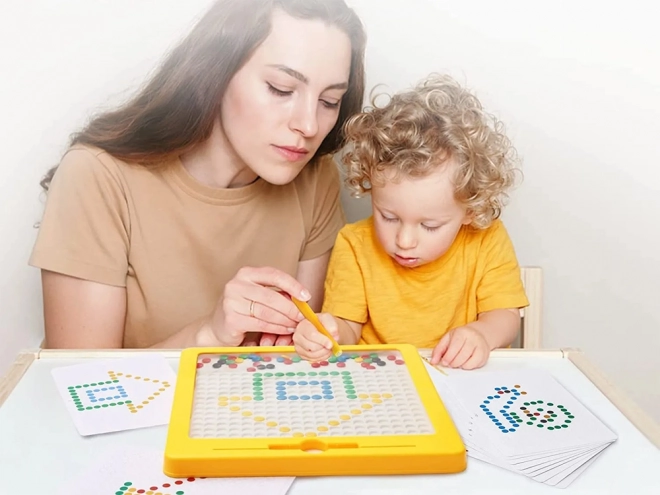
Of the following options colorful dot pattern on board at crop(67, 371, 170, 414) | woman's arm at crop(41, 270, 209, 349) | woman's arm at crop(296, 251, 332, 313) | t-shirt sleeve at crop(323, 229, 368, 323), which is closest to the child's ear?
t-shirt sleeve at crop(323, 229, 368, 323)

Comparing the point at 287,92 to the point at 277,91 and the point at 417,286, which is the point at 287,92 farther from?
the point at 417,286

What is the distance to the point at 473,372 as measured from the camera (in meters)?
0.79

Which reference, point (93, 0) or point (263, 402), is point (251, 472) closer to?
point (263, 402)

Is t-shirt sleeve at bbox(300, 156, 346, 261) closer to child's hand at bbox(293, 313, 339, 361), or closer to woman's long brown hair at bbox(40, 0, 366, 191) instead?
woman's long brown hair at bbox(40, 0, 366, 191)

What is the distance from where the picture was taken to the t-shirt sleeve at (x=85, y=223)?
968 mm

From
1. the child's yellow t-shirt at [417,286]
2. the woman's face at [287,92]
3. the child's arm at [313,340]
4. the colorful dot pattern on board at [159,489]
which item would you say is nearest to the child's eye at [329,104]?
the woman's face at [287,92]

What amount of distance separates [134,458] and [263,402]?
12cm

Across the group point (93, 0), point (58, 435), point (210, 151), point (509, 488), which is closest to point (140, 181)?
point (210, 151)

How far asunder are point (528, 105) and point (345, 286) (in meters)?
0.40

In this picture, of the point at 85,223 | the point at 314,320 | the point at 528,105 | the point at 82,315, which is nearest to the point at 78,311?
the point at 82,315

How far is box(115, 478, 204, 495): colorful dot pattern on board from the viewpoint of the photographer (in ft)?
1.81

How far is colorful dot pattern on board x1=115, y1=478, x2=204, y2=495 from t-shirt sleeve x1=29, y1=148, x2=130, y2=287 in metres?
0.48

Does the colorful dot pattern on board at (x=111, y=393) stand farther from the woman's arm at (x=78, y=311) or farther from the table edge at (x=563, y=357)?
the woman's arm at (x=78, y=311)

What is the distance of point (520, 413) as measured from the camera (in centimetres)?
69
